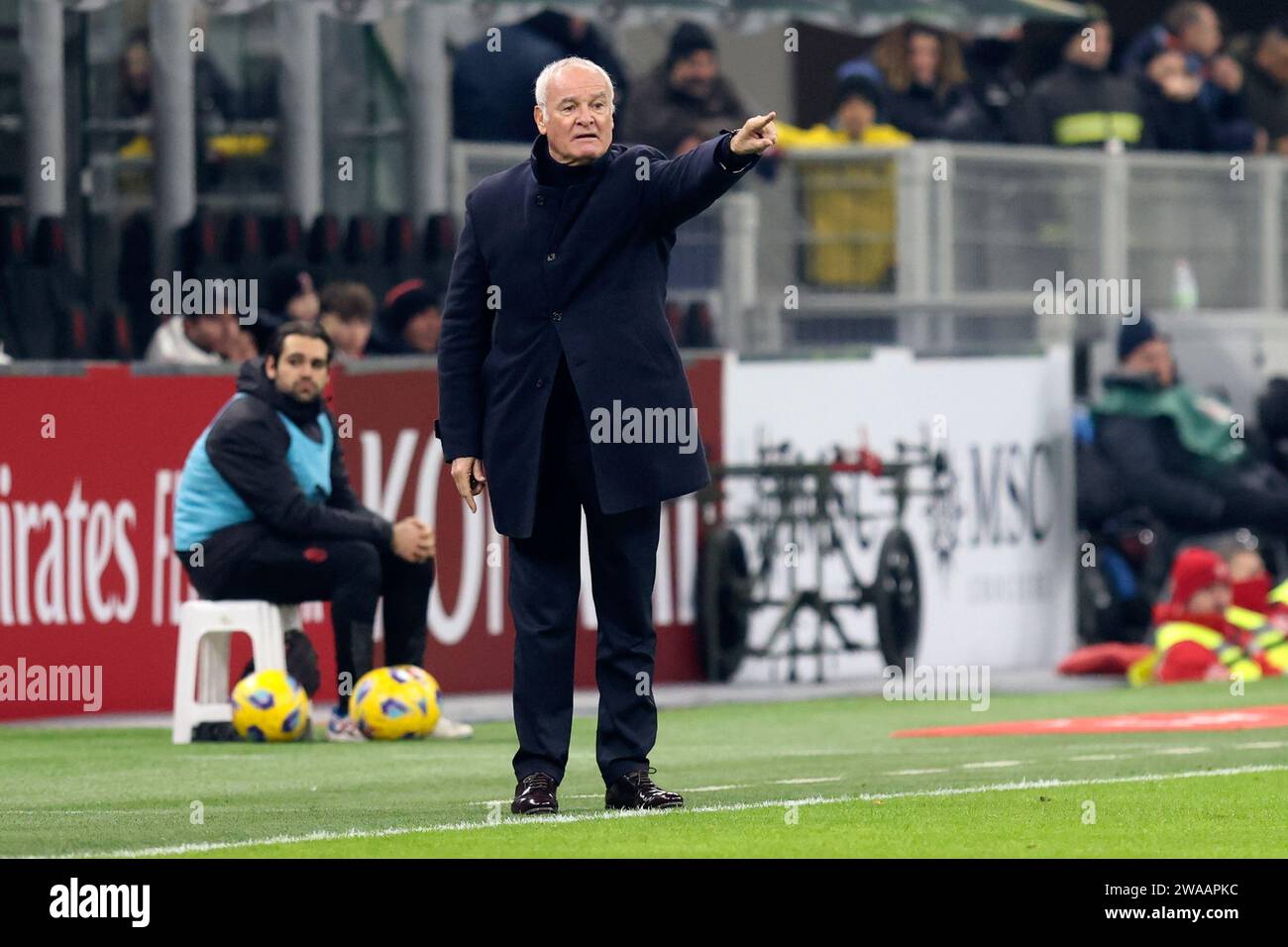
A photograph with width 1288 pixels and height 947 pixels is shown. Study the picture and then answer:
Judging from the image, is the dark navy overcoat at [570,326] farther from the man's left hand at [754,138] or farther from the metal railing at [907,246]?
the metal railing at [907,246]

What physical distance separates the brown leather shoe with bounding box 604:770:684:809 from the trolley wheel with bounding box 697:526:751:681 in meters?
8.33

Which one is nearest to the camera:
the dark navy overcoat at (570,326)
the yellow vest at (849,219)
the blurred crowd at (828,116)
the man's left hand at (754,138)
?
the man's left hand at (754,138)

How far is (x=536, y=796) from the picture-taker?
356 inches

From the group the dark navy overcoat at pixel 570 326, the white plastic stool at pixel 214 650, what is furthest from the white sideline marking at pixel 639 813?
the white plastic stool at pixel 214 650

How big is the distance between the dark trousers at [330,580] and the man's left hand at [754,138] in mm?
5345

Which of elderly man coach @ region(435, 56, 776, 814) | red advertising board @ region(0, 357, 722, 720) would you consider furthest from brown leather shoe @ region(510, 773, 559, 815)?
red advertising board @ region(0, 357, 722, 720)

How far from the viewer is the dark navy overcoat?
9062 millimetres

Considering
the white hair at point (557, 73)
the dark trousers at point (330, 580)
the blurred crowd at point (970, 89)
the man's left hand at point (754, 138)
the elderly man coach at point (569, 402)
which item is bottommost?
the dark trousers at point (330, 580)

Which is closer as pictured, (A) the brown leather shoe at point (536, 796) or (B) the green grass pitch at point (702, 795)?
(B) the green grass pitch at point (702, 795)

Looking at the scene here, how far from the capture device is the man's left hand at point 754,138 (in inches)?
340
